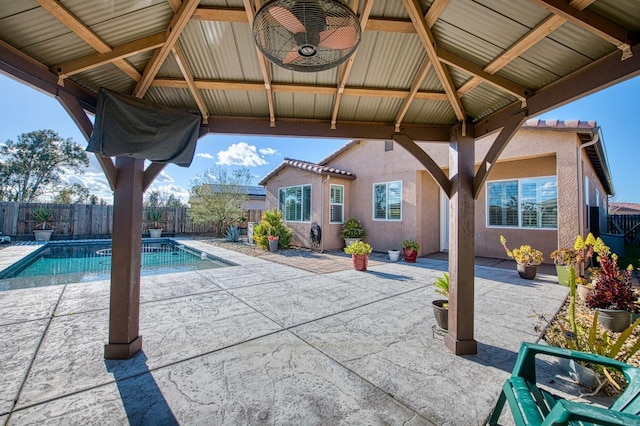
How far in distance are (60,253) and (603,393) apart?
1572cm

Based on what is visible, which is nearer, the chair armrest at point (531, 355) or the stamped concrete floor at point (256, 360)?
the chair armrest at point (531, 355)

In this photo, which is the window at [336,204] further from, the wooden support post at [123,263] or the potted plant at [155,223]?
the potted plant at [155,223]

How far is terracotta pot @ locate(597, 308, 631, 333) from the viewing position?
4031 millimetres

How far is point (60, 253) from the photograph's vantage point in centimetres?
1124

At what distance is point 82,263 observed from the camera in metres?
9.18

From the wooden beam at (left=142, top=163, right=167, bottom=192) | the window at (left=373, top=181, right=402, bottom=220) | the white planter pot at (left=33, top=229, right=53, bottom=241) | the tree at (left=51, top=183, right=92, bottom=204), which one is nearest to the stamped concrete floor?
the wooden beam at (left=142, top=163, right=167, bottom=192)

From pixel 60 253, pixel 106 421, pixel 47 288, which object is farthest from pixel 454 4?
pixel 60 253

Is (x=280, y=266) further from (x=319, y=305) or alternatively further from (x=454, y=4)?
(x=454, y=4)

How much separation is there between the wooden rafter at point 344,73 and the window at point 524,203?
26.1 feet

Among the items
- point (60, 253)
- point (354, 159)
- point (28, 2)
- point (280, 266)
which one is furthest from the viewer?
point (354, 159)

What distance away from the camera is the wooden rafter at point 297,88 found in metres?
3.08

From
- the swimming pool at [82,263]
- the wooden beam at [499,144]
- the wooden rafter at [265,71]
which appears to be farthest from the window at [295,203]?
the wooden beam at [499,144]

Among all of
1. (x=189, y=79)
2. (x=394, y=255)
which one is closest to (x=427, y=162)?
(x=189, y=79)

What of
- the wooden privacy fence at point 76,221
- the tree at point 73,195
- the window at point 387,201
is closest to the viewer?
the window at point 387,201
